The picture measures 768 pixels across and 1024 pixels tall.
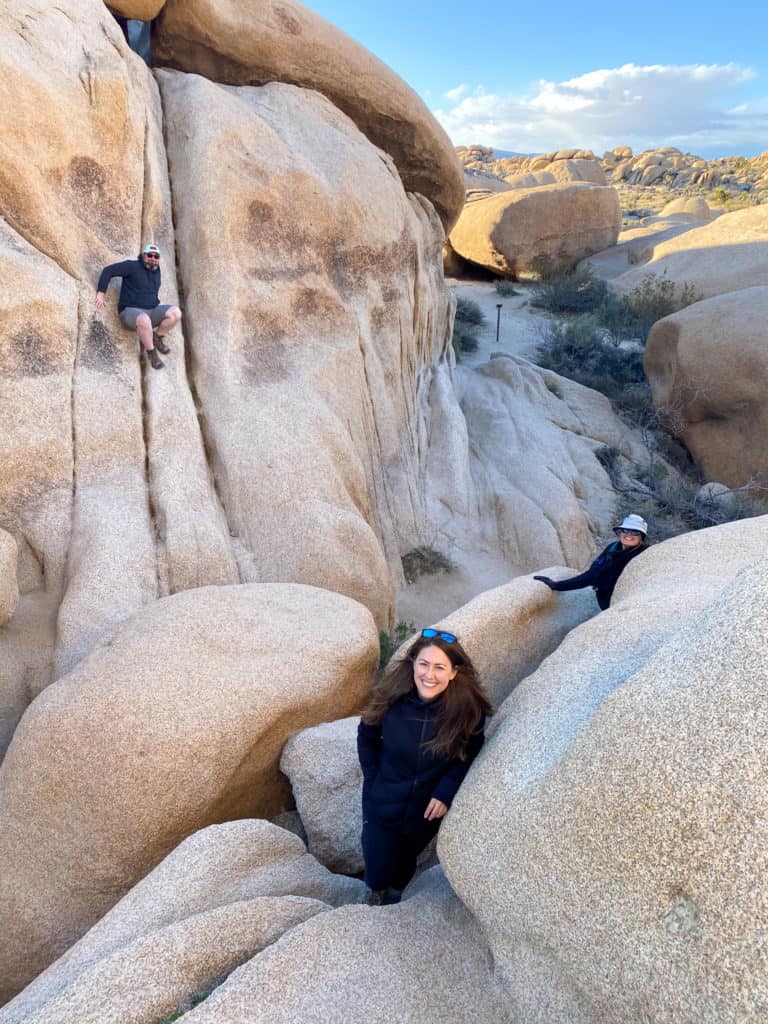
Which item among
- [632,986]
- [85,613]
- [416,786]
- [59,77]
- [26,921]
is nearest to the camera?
[632,986]

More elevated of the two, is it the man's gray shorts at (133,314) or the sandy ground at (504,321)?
the man's gray shorts at (133,314)

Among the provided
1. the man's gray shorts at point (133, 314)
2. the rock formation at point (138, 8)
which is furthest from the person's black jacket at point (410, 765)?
the rock formation at point (138, 8)

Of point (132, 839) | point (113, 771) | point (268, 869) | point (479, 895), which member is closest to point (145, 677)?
point (113, 771)

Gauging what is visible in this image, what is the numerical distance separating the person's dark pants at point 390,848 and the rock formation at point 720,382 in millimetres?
9036

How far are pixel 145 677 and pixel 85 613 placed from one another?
1297 mm

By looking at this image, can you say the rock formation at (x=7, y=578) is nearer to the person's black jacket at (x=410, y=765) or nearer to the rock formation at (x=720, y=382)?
the person's black jacket at (x=410, y=765)

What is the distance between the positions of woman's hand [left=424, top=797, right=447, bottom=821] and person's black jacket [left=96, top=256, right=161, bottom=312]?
4.94 metres

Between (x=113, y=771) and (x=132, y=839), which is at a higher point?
(x=113, y=771)

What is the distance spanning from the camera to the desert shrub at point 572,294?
18.4m

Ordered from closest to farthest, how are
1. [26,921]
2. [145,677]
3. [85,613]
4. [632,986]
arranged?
[632,986] → [26,921] → [145,677] → [85,613]

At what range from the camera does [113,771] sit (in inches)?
145

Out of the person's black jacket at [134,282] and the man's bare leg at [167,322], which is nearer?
the person's black jacket at [134,282]

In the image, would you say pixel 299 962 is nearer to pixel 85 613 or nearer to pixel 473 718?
pixel 473 718

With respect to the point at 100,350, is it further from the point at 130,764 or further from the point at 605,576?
the point at 605,576
